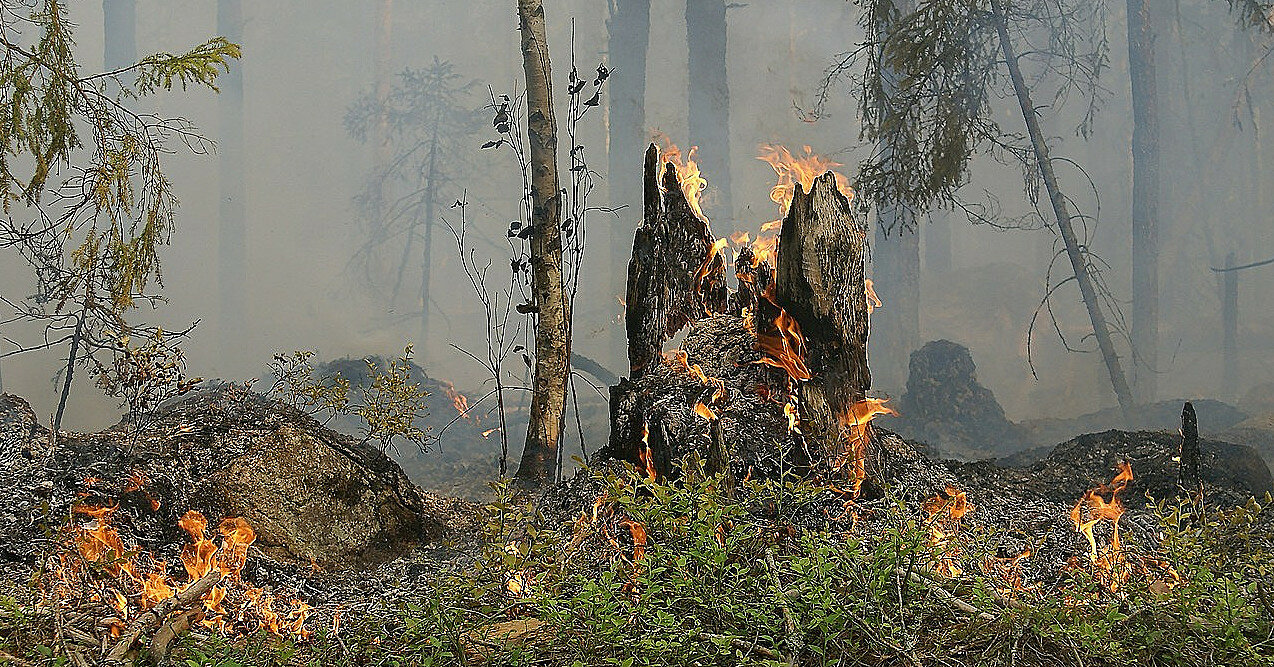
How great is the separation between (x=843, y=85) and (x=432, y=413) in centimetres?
584

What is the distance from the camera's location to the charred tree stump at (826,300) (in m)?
3.23

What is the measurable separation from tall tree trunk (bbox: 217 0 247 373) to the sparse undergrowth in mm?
8708

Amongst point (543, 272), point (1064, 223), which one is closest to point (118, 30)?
point (543, 272)

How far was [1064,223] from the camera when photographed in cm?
706

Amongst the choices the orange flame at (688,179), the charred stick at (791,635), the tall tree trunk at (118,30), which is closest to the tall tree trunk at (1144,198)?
the orange flame at (688,179)

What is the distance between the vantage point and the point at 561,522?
3527 millimetres

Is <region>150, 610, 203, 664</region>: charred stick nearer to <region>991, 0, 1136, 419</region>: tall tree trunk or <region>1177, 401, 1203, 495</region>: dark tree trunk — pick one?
<region>1177, 401, 1203, 495</region>: dark tree trunk

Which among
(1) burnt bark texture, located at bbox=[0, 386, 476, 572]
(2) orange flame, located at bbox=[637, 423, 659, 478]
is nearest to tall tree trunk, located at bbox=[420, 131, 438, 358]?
(1) burnt bark texture, located at bbox=[0, 386, 476, 572]

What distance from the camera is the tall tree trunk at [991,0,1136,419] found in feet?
22.6

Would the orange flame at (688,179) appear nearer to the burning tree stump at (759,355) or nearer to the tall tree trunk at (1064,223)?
the burning tree stump at (759,355)

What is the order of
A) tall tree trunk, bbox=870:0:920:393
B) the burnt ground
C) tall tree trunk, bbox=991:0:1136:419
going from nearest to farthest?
the burnt ground, tall tree trunk, bbox=991:0:1136:419, tall tree trunk, bbox=870:0:920:393

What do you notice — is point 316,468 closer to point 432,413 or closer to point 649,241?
point 649,241

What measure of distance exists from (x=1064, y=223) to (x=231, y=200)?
8838 mm

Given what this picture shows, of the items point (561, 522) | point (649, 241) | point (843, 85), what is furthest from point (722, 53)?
point (561, 522)
